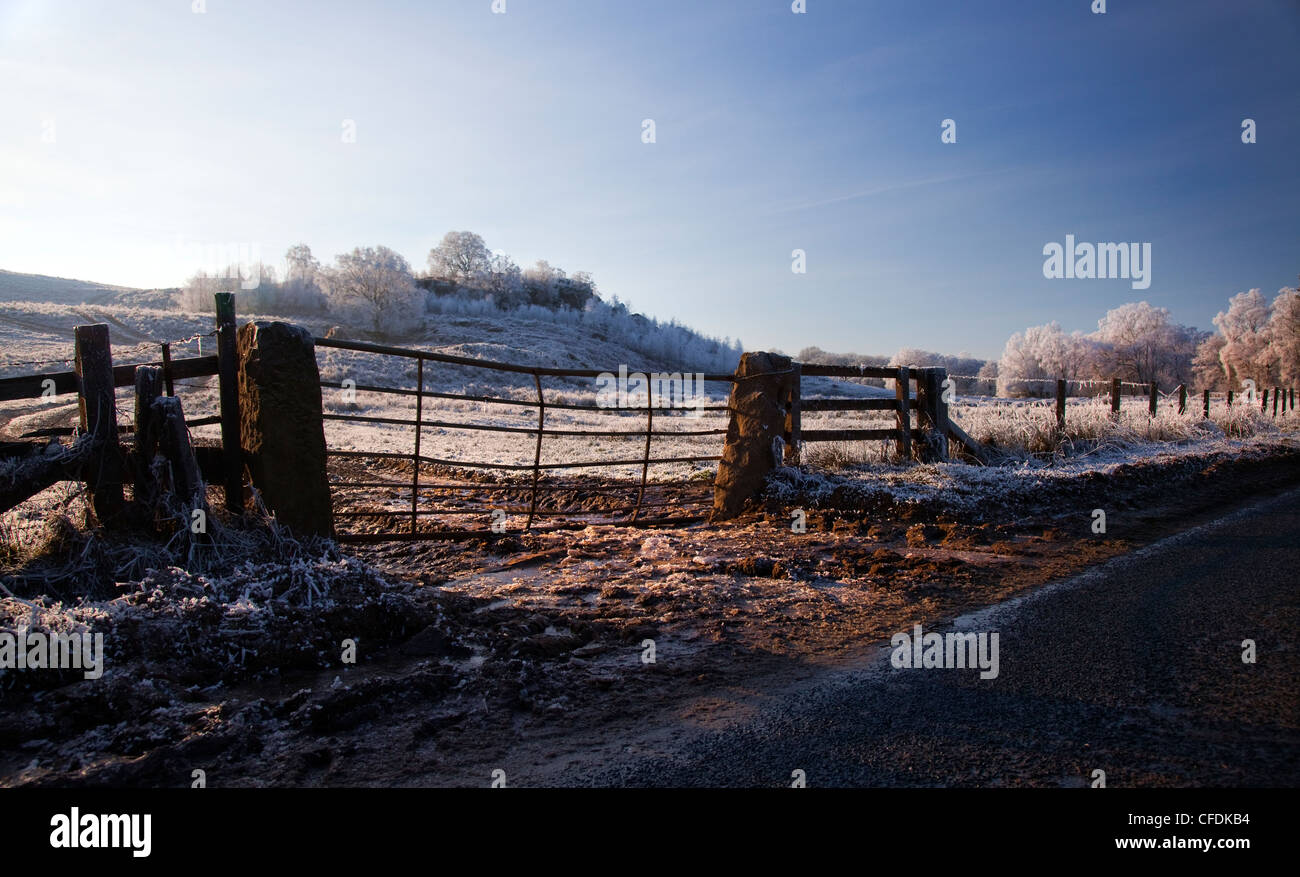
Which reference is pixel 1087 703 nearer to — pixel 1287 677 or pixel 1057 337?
pixel 1287 677

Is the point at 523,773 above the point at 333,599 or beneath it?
beneath

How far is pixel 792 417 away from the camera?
8484 millimetres

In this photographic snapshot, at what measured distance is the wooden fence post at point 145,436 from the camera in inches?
169

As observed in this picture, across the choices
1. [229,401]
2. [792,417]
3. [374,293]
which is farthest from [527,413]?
[374,293]

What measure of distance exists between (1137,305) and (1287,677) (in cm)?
8609

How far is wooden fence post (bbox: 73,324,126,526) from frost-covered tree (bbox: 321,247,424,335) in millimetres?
52507

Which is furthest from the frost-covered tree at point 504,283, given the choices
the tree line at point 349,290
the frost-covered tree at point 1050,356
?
the frost-covered tree at point 1050,356

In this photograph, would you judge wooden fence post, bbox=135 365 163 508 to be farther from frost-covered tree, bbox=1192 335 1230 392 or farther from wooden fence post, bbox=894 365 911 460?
frost-covered tree, bbox=1192 335 1230 392

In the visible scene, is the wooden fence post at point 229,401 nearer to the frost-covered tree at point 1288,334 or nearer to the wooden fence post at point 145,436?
the wooden fence post at point 145,436

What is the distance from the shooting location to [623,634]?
13.8ft

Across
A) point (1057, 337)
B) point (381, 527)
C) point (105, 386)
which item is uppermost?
point (1057, 337)

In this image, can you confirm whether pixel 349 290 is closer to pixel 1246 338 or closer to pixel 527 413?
pixel 527 413

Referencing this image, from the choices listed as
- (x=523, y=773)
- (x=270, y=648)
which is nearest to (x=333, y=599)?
(x=270, y=648)
